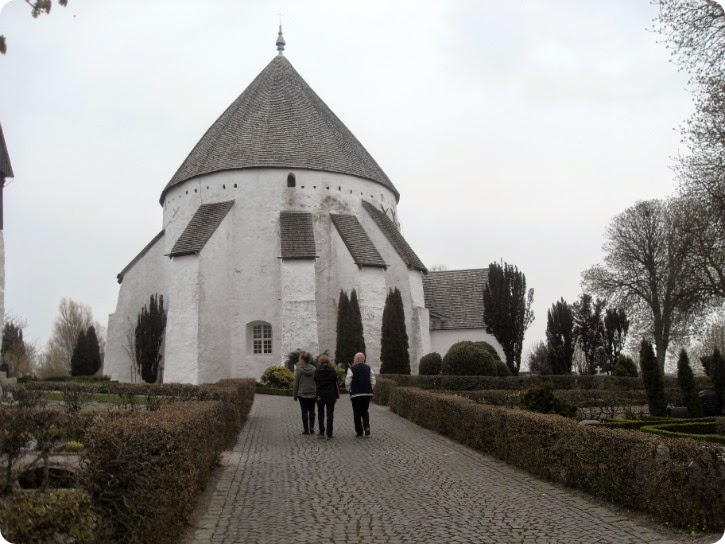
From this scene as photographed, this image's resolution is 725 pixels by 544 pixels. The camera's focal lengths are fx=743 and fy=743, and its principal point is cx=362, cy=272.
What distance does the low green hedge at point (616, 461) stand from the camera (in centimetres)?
706

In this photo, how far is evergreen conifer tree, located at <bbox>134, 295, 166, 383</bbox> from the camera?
34250mm

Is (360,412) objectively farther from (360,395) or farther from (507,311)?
(507,311)

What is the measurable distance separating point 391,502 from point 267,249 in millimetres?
26264

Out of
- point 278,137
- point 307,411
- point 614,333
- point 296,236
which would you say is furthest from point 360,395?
point 614,333

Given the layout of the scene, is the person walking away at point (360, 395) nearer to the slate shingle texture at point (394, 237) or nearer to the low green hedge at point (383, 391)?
the low green hedge at point (383, 391)

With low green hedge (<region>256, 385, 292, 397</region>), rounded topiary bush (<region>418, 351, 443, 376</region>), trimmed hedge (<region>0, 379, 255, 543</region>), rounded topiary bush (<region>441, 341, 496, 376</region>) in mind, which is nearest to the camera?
trimmed hedge (<region>0, 379, 255, 543</region>)

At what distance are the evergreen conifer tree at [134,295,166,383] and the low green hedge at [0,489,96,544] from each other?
96.6ft

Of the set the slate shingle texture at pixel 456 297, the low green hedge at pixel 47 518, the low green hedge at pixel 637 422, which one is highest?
the slate shingle texture at pixel 456 297

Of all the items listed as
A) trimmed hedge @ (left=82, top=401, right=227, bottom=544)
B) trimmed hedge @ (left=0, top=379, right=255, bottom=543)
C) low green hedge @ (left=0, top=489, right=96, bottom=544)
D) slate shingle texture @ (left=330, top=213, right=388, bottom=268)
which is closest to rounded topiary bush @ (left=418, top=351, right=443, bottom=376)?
Answer: slate shingle texture @ (left=330, top=213, right=388, bottom=268)

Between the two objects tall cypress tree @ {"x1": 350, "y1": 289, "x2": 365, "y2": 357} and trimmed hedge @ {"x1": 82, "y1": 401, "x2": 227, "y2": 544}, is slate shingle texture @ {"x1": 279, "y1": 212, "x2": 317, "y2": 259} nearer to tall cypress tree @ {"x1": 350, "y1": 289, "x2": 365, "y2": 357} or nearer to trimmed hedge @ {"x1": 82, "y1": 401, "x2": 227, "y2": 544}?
tall cypress tree @ {"x1": 350, "y1": 289, "x2": 365, "y2": 357}

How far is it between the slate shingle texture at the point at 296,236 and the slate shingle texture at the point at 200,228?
2.81 meters

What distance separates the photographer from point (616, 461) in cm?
847

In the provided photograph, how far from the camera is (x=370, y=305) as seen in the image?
1276 inches

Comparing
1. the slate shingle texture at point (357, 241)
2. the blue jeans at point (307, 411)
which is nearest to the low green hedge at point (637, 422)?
the blue jeans at point (307, 411)
